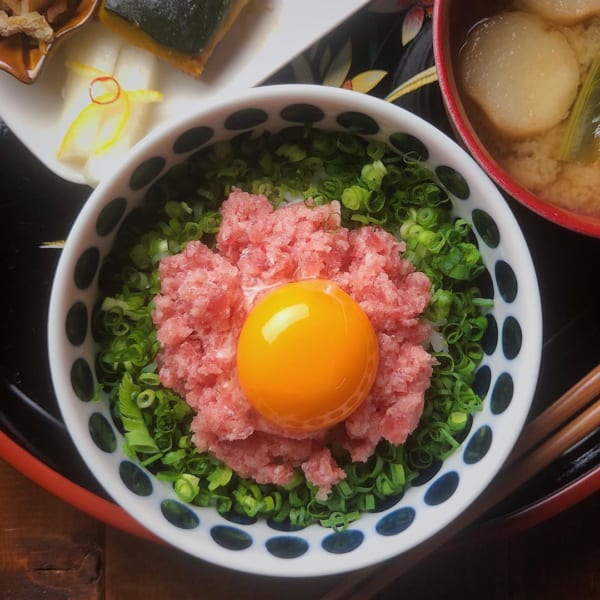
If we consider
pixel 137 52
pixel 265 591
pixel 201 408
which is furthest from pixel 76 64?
pixel 265 591

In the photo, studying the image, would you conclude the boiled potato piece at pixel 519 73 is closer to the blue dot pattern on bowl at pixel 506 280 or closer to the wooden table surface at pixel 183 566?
the blue dot pattern on bowl at pixel 506 280

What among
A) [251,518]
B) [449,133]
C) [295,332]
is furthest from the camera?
[449,133]

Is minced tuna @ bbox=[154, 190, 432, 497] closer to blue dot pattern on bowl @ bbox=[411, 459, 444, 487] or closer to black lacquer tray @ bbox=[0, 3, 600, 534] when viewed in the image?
blue dot pattern on bowl @ bbox=[411, 459, 444, 487]

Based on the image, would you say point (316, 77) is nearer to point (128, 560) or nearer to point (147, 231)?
point (147, 231)

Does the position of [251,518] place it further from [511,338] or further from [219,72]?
[219,72]

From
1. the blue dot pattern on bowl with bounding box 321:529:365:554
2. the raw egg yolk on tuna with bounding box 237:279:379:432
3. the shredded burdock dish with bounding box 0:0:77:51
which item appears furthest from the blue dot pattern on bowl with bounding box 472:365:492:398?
the shredded burdock dish with bounding box 0:0:77:51

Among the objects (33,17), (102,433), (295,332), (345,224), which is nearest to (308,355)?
(295,332)
